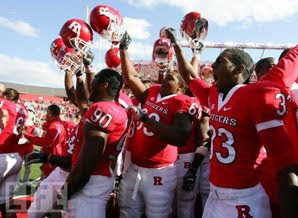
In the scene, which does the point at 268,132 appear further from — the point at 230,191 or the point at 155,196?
the point at 155,196

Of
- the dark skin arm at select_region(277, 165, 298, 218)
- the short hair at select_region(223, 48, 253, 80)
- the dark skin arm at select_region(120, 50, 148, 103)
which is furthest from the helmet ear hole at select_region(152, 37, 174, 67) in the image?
the dark skin arm at select_region(277, 165, 298, 218)

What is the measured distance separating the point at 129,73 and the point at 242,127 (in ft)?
5.51

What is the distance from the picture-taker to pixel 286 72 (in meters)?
Answer: 2.21

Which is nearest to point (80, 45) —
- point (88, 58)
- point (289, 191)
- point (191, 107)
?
point (88, 58)

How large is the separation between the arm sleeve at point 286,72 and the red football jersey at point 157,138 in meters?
0.90

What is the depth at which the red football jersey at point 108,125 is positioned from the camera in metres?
2.48

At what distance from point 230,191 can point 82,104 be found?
7.38 ft

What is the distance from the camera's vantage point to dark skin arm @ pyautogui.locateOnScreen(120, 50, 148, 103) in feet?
11.4

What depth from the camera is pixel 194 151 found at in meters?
3.81

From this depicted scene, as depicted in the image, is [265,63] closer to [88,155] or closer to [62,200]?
[88,155]

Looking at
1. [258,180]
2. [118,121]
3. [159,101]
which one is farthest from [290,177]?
[159,101]

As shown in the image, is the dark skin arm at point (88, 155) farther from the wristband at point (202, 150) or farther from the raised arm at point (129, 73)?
the wristband at point (202, 150)

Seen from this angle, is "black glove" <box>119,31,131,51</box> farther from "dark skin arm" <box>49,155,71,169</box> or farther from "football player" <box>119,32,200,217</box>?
"dark skin arm" <box>49,155,71,169</box>

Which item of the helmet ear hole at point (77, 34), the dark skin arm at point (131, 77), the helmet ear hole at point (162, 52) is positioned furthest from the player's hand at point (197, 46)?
the helmet ear hole at point (77, 34)
